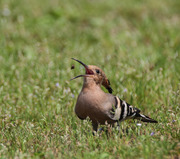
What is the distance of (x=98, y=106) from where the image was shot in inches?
181

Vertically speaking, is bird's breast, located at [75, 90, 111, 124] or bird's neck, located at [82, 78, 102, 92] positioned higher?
bird's neck, located at [82, 78, 102, 92]

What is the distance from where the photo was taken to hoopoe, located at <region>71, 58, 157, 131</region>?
460 cm

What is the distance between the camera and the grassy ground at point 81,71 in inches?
159

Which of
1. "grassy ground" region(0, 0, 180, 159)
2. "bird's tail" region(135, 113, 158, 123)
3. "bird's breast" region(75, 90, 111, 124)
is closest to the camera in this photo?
"grassy ground" region(0, 0, 180, 159)

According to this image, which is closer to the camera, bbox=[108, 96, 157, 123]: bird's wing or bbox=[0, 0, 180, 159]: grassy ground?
bbox=[0, 0, 180, 159]: grassy ground

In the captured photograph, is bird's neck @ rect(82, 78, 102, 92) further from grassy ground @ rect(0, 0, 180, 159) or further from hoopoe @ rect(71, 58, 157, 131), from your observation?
grassy ground @ rect(0, 0, 180, 159)

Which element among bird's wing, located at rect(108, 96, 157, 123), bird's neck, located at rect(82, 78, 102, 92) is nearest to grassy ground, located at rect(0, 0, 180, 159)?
bird's wing, located at rect(108, 96, 157, 123)

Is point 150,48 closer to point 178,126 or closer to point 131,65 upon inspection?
point 131,65

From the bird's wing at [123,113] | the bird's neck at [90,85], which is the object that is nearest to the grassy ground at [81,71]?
the bird's wing at [123,113]

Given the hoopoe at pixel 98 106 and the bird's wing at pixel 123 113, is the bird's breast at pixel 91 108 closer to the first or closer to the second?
the hoopoe at pixel 98 106

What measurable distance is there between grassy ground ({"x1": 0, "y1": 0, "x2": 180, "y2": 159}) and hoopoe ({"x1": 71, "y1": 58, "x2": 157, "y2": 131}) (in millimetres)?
160

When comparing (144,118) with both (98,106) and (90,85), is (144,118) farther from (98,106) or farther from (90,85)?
(90,85)

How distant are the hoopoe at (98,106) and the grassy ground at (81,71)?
0.16 meters

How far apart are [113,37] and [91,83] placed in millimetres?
4768
